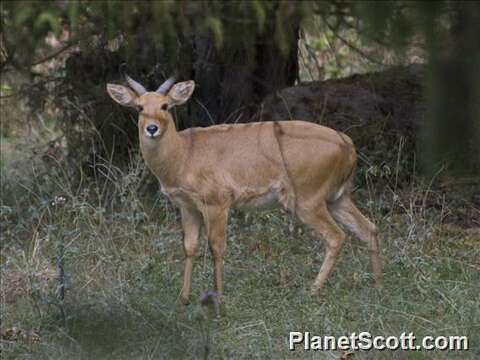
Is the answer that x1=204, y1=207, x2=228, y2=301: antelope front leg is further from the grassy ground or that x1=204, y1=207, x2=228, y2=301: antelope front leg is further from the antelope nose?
the antelope nose

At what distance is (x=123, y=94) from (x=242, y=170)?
999mm

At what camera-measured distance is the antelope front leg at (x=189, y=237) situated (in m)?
7.34

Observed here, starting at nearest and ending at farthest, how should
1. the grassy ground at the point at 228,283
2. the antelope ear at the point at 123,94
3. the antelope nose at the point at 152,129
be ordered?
the grassy ground at the point at 228,283
the antelope nose at the point at 152,129
the antelope ear at the point at 123,94

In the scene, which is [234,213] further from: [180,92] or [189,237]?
[180,92]

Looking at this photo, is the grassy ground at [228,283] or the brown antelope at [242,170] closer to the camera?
the grassy ground at [228,283]

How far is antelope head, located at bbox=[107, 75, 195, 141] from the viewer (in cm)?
734

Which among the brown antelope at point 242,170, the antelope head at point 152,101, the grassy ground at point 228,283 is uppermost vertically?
the antelope head at point 152,101

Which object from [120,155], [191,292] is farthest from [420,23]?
[120,155]

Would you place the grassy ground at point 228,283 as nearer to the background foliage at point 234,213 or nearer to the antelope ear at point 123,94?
the background foliage at point 234,213

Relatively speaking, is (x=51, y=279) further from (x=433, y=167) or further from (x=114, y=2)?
(x=433, y=167)

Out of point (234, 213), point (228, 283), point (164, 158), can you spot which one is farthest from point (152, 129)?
point (234, 213)

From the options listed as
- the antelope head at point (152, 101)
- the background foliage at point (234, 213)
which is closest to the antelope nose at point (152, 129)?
the antelope head at point (152, 101)

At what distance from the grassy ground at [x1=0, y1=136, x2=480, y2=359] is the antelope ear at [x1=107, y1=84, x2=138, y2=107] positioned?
36.0 inches

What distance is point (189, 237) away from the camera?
A: 7.61m
